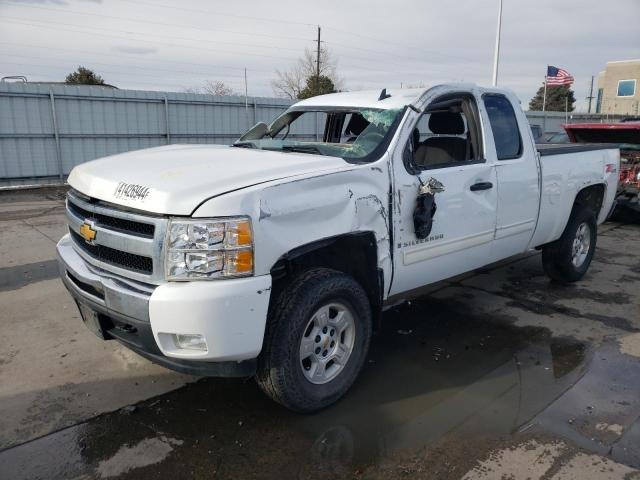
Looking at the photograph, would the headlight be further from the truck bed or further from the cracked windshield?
the truck bed

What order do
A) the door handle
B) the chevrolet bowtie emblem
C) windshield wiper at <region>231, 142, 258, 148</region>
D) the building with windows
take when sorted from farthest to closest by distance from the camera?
the building with windows, windshield wiper at <region>231, 142, 258, 148</region>, the door handle, the chevrolet bowtie emblem

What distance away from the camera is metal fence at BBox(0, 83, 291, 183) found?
43.2 feet

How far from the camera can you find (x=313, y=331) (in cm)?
318

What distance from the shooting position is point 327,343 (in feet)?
10.8

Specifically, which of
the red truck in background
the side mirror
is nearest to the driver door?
the side mirror

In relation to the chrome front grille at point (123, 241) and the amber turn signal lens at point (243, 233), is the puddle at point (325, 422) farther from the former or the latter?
the amber turn signal lens at point (243, 233)

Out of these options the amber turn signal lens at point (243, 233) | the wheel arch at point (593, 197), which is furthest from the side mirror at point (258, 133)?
the wheel arch at point (593, 197)

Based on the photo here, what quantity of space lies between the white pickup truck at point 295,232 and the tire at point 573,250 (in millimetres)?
1195

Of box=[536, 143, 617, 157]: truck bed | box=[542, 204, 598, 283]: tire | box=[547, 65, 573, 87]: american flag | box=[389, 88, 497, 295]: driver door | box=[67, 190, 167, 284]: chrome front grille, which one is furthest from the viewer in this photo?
box=[547, 65, 573, 87]: american flag

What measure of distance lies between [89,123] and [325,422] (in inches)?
518

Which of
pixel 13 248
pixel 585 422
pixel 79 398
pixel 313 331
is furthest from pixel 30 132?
pixel 585 422

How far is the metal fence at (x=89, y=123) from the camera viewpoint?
1316 cm

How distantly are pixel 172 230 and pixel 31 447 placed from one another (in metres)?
1.45

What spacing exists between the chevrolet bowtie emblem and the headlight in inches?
28.5
